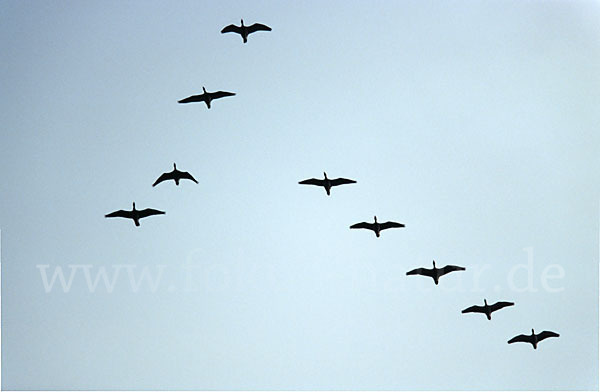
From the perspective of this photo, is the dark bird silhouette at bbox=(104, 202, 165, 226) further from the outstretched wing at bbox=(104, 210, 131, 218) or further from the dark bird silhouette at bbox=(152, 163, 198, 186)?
the dark bird silhouette at bbox=(152, 163, 198, 186)

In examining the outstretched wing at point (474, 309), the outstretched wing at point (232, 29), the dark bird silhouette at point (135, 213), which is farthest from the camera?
the outstretched wing at point (474, 309)

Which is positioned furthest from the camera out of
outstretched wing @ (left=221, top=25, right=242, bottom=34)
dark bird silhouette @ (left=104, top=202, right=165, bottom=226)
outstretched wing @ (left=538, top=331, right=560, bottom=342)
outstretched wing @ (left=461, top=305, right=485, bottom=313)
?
outstretched wing @ (left=461, top=305, right=485, bottom=313)

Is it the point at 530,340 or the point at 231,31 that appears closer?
the point at 231,31

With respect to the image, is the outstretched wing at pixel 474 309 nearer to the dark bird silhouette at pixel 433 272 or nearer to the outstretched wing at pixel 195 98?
the dark bird silhouette at pixel 433 272

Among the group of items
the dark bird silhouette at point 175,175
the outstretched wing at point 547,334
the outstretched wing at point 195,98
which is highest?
the outstretched wing at point 195,98

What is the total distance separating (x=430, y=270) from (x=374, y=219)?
210 inches

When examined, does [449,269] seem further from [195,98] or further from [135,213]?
[135,213]

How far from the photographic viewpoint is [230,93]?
64.8 m

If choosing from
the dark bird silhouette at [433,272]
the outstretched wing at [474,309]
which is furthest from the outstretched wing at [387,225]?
the outstretched wing at [474,309]

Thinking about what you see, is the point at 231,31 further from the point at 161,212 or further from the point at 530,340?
the point at 530,340

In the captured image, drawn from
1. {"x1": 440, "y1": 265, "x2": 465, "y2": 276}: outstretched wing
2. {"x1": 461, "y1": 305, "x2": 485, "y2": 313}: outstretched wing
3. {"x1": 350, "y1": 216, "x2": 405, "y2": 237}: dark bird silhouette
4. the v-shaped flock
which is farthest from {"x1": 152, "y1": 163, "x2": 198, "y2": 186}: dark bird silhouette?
→ {"x1": 461, "y1": 305, "x2": 485, "y2": 313}: outstretched wing

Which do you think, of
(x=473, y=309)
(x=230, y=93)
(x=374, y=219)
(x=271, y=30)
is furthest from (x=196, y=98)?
(x=473, y=309)

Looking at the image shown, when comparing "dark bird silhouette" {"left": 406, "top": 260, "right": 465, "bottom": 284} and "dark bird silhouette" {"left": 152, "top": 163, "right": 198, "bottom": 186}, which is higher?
"dark bird silhouette" {"left": 152, "top": 163, "right": 198, "bottom": 186}

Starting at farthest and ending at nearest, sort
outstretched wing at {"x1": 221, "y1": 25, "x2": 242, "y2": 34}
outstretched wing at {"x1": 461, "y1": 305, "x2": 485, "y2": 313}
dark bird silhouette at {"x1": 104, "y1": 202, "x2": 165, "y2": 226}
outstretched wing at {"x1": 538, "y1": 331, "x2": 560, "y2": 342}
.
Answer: outstretched wing at {"x1": 461, "y1": 305, "x2": 485, "y2": 313} → outstretched wing at {"x1": 538, "y1": 331, "x2": 560, "y2": 342} → dark bird silhouette at {"x1": 104, "y1": 202, "x2": 165, "y2": 226} → outstretched wing at {"x1": 221, "y1": 25, "x2": 242, "y2": 34}
